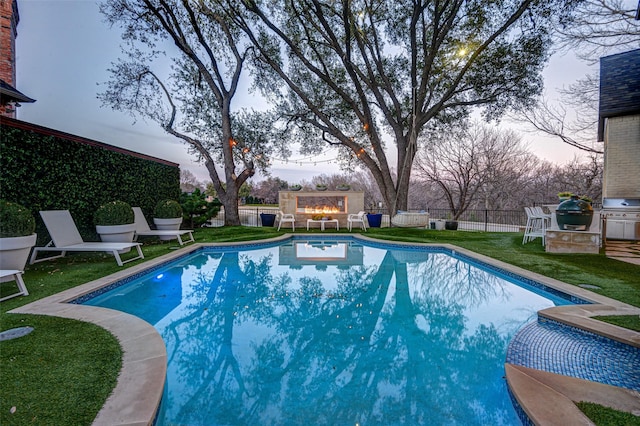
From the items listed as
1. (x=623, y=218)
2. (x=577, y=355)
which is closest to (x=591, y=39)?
(x=623, y=218)

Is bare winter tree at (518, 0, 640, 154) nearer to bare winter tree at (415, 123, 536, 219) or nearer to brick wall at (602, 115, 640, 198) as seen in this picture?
brick wall at (602, 115, 640, 198)

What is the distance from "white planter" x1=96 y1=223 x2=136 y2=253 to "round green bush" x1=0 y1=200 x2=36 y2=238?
7.28 feet

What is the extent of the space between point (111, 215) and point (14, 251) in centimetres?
263

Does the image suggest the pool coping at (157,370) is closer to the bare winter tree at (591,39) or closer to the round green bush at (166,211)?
the round green bush at (166,211)

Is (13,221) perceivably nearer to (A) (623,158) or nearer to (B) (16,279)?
(B) (16,279)

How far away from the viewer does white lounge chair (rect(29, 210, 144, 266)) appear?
537cm

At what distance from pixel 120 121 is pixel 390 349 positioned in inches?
548

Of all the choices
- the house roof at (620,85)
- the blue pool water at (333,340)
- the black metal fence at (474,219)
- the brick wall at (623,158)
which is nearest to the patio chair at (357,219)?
the black metal fence at (474,219)

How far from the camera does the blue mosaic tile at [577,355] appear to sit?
87.9 inches

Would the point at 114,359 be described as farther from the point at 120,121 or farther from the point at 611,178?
the point at 120,121

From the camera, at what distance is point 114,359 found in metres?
2.20

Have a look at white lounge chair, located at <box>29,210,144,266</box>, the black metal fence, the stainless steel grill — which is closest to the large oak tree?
the black metal fence

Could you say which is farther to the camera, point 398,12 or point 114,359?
point 398,12

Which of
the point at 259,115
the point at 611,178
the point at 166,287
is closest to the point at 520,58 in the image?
the point at 611,178
